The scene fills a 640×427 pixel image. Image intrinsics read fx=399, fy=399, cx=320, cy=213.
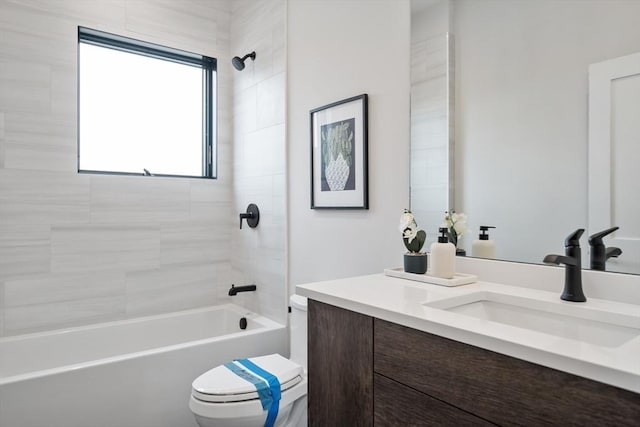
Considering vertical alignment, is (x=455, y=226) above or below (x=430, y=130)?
below

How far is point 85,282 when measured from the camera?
243cm

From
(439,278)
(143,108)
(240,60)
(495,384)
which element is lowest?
(495,384)

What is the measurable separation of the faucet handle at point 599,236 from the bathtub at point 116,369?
5.70 feet

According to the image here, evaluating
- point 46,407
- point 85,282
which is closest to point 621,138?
point 46,407

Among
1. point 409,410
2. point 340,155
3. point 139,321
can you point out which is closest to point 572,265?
point 409,410

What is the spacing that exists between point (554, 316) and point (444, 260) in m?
0.38

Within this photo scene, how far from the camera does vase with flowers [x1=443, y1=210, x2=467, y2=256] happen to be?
145cm

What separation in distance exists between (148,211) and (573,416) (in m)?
2.54

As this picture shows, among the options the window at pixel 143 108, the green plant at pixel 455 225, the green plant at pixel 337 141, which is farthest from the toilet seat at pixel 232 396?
the window at pixel 143 108

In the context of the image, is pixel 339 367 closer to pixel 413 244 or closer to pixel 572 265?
pixel 413 244

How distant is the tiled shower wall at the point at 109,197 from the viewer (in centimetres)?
224

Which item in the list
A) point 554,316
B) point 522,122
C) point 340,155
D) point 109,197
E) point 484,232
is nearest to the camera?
point 554,316

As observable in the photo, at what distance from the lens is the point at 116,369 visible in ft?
6.17

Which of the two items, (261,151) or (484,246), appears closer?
(484,246)
